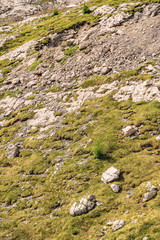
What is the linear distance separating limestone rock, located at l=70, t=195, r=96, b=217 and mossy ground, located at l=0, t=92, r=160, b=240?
47cm

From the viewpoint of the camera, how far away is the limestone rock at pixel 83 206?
15.1 meters

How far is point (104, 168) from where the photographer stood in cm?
1897

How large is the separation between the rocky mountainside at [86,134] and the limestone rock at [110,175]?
0.34 ft

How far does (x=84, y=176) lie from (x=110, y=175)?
307 centimetres

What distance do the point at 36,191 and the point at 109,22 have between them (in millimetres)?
46823

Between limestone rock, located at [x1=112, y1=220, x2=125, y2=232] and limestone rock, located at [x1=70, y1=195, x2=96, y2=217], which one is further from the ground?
limestone rock, located at [x1=112, y1=220, x2=125, y2=232]

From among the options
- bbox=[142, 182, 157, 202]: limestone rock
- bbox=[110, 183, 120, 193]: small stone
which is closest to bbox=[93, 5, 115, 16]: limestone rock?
bbox=[110, 183, 120, 193]: small stone

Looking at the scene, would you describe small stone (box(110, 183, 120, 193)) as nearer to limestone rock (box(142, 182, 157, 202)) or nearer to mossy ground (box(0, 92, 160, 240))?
mossy ground (box(0, 92, 160, 240))

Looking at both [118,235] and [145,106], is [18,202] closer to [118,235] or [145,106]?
[118,235]

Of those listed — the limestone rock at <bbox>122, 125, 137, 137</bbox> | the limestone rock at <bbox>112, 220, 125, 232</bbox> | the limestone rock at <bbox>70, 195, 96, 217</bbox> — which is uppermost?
the limestone rock at <bbox>122, 125, 137, 137</bbox>

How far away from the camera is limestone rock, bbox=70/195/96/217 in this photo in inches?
595

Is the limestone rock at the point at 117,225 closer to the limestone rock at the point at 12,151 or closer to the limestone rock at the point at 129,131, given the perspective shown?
the limestone rock at the point at 129,131

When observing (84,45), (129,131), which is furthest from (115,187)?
(84,45)

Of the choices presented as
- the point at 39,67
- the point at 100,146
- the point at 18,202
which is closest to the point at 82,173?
the point at 100,146
